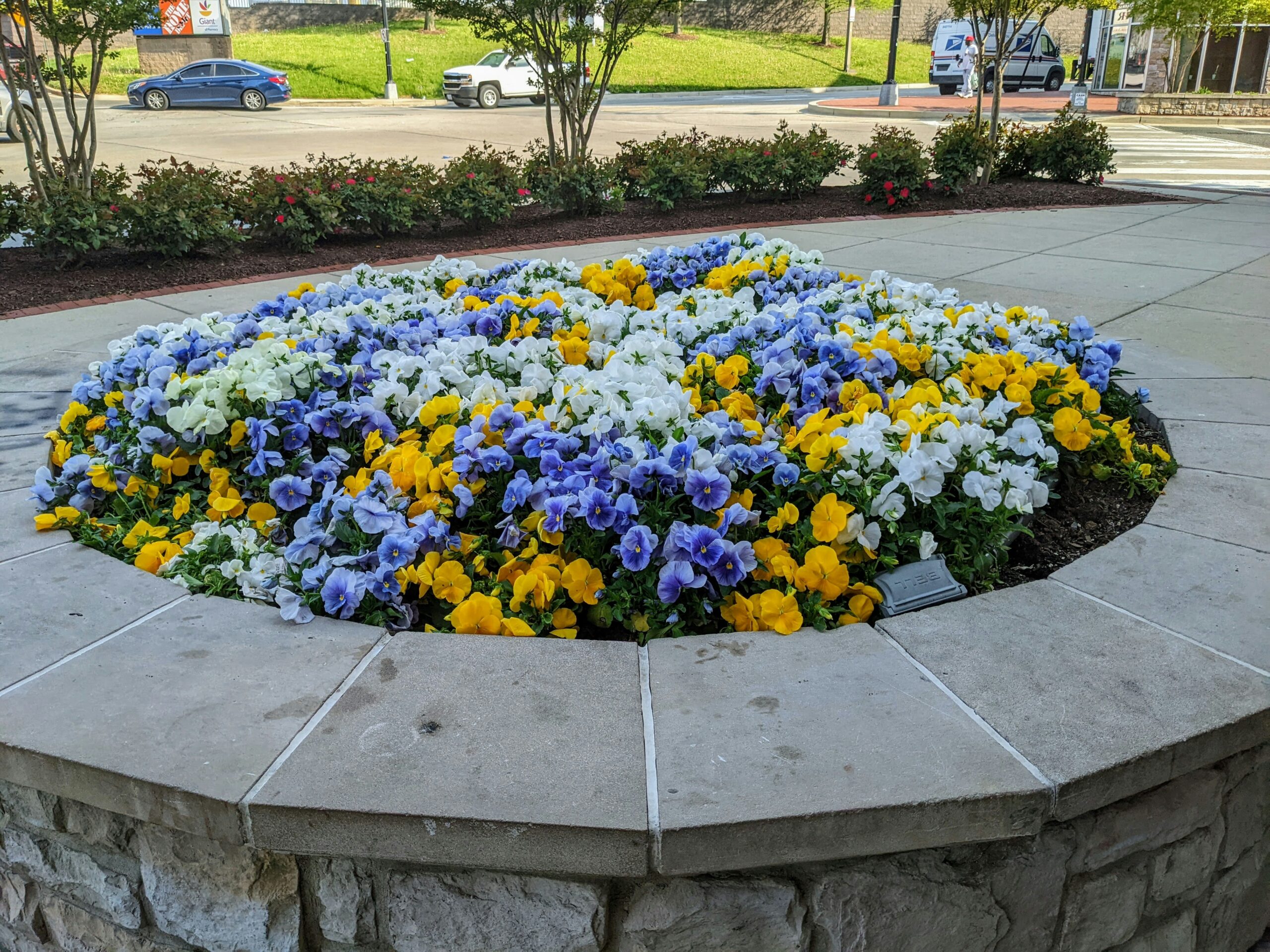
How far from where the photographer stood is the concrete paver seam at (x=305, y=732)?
1.88 metres

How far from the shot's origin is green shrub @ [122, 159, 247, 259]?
7.30m

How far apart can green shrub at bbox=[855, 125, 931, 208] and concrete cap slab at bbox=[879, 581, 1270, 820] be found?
26.2 feet

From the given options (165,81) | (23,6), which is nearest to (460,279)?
(23,6)

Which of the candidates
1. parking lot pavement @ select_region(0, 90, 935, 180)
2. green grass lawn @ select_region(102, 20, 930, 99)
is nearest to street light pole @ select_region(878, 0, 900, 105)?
parking lot pavement @ select_region(0, 90, 935, 180)

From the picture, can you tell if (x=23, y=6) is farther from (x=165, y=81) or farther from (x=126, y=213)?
(x=165, y=81)

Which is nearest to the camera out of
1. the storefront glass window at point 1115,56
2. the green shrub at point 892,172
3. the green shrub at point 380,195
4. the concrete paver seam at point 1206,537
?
the concrete paver seam at point 1206,537

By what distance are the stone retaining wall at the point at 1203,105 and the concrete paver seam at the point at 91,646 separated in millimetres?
28060

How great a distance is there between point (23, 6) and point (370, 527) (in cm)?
695

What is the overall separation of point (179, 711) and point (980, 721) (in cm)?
164

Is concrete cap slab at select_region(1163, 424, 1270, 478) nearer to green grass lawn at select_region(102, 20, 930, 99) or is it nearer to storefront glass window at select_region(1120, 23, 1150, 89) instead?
storefront glass window at select_region(1120, 23, 1150, 89)

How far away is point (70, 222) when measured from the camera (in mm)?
7211

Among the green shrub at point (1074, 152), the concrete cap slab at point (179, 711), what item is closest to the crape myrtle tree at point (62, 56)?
the concrete cap slab at point (179, 711)

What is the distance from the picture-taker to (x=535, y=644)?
243 cm

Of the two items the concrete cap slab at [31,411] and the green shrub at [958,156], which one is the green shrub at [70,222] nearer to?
the concrete cap slab at [31,411]
